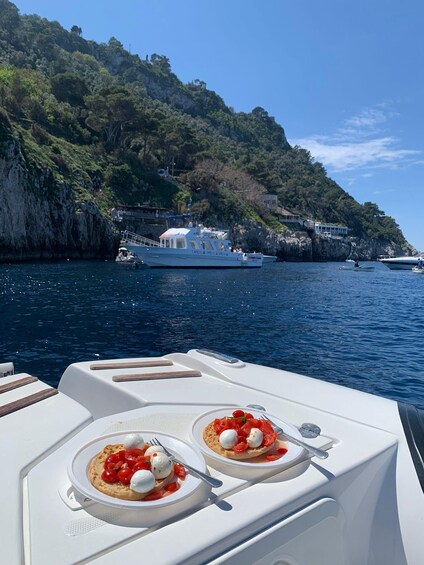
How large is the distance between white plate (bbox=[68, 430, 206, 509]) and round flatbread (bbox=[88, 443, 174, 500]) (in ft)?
0.06

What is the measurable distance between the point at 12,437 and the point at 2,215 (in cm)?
4630

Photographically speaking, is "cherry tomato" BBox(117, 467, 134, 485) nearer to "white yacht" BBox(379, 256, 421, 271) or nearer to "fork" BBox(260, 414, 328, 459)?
"fork" BBox(260, 414, 328, 459)

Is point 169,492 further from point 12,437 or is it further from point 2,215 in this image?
point 2,215

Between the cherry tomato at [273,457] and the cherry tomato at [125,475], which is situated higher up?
the cherry tomato at [125,475]

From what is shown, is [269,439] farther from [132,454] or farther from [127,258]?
[127,258]

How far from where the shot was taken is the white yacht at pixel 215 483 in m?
1.73

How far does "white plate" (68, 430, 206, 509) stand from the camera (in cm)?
179

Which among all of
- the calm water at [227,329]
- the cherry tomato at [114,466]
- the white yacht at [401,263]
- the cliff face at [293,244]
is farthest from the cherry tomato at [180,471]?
the cliff face at [293,244]

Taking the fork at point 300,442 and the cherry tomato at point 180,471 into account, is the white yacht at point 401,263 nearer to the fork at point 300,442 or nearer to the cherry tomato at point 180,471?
the fork at point 300,442

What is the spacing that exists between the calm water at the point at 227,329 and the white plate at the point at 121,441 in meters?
7.15

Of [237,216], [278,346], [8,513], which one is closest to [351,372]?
[278,346]

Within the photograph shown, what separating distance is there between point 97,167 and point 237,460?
66797 millimetres

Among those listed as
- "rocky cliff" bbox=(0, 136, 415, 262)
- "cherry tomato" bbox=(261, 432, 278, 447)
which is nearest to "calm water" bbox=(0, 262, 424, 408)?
"cherry tomato" bbox=(261, 432, 278, 447)

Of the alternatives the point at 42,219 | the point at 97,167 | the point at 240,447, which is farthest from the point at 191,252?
the point at 240,447
